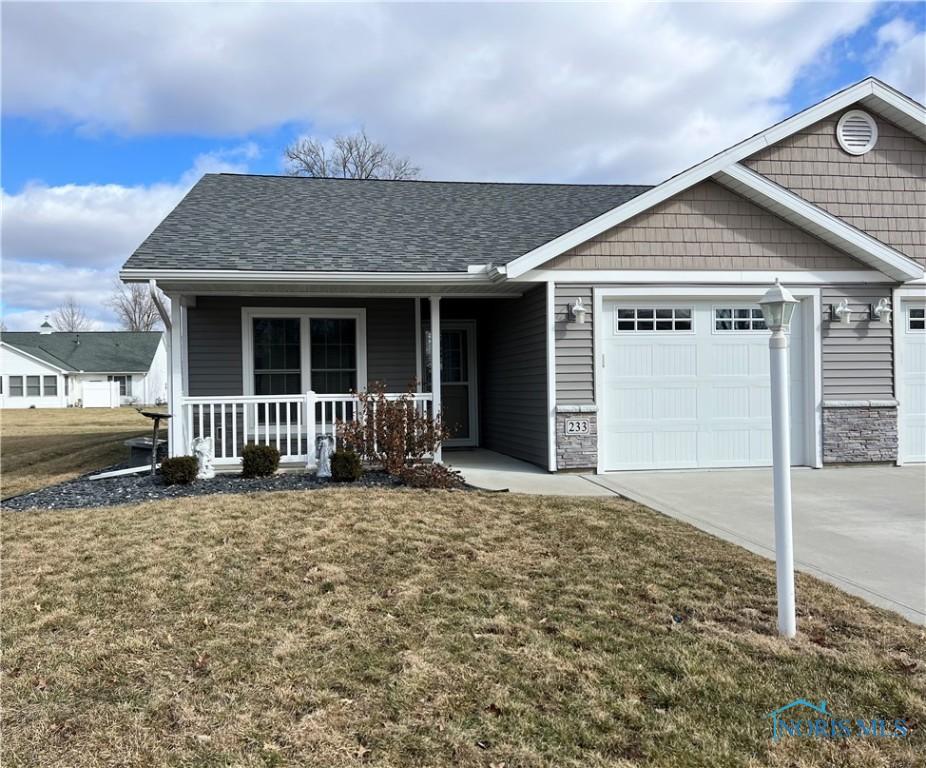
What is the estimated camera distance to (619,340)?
8.59 metres

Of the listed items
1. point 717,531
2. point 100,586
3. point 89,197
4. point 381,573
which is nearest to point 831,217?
point 717,531

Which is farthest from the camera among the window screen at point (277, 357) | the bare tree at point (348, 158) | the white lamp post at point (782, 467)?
the bare tree at point (348, 158)

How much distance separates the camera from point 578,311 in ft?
27.1

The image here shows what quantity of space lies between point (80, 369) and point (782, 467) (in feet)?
143

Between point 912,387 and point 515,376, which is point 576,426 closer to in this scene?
point 515,376

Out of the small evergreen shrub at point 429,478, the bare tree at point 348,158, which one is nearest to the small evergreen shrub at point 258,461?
the small evergreen shrub at point 429,478

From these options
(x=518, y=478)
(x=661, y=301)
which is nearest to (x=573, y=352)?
(x=661, y=301)

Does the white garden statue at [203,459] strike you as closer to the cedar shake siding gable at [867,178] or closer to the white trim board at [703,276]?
the white trim board at [703,276]

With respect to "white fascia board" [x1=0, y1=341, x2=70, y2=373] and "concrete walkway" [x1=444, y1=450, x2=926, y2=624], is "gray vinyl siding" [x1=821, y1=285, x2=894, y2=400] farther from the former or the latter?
"white fascia board" [x1=0, y1=341, x2=70, y2=373]

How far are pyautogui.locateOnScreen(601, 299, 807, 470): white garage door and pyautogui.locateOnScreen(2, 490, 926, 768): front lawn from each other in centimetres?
327

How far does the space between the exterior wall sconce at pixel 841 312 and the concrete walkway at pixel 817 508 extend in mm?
2031

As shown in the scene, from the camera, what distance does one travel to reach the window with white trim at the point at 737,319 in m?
8.77

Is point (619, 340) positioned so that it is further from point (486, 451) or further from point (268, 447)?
point (268, 447)

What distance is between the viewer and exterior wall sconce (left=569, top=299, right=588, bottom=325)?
8.27 metres
